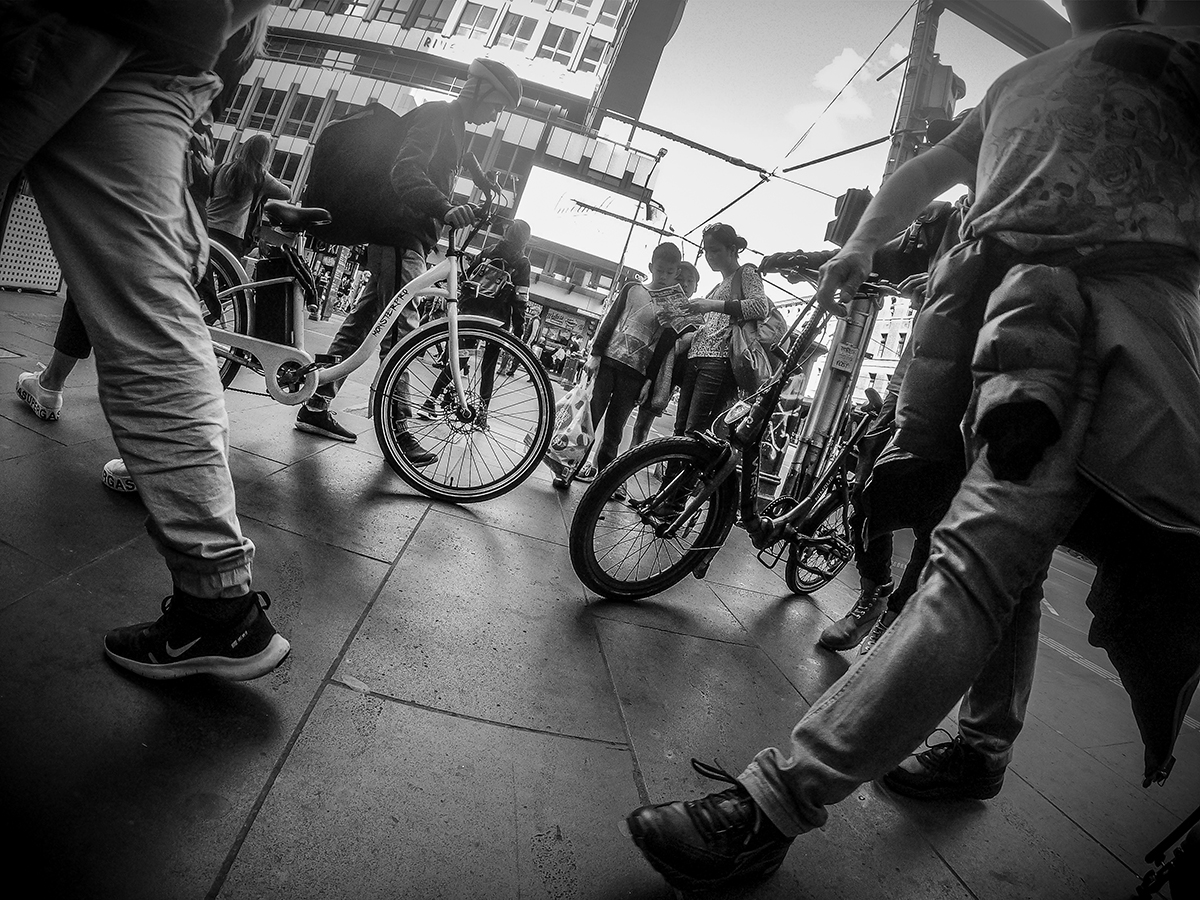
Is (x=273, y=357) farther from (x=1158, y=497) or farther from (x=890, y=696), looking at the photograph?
(x=1158, y=497)

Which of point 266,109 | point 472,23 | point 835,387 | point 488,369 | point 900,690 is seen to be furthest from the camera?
point 472,23

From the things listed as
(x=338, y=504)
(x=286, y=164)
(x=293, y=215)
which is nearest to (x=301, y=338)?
(x=293, y=215)

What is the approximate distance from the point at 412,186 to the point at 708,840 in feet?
10.2

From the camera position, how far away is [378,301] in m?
3.49

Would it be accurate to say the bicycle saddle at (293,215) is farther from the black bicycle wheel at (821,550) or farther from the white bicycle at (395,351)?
the black bicycle wheel at (821,550)

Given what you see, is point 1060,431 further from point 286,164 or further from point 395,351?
point 286,164

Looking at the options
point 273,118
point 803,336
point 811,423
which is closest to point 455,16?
point 273,118

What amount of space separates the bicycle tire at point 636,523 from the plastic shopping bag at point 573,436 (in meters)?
1.68

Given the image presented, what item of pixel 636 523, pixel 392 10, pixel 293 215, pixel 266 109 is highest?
pixel 392 10

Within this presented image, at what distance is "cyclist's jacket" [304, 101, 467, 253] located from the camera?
3.07 meters

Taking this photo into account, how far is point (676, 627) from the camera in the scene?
232cm

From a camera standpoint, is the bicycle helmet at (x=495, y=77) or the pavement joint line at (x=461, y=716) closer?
the pavement joint line at (x=461, y=716)

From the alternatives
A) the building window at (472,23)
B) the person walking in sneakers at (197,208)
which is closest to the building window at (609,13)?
the building window at (472,23)

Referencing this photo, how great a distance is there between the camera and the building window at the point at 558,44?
38.4 m
